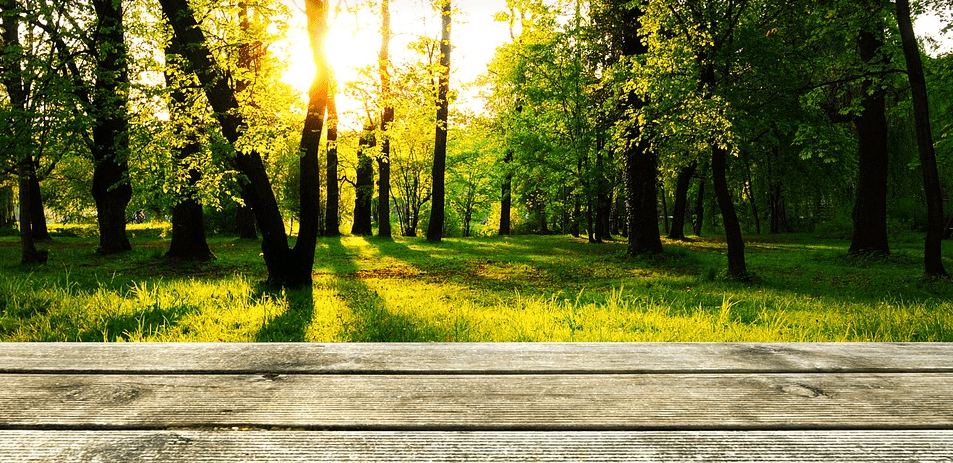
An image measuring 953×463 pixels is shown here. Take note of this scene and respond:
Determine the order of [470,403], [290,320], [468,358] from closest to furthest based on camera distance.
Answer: [470,403]
[468,358]
[290,320]

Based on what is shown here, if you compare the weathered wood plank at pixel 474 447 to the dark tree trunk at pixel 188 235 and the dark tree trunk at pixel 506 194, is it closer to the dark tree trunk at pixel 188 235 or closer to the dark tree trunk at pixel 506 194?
the dark tree trunk at pixel 188 235

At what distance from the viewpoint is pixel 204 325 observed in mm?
5211

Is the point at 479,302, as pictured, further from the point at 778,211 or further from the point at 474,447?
the point at 778,211

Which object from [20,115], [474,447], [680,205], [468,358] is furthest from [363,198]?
[474,447]

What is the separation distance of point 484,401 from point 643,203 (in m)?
14.8

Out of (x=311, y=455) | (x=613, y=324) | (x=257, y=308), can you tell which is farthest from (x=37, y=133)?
(x=311, y=455)

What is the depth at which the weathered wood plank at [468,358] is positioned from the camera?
1618 mm

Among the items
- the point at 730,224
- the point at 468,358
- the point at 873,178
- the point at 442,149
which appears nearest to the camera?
the point at 468,358

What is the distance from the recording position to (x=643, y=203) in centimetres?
1523

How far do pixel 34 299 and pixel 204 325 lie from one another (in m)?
2.83

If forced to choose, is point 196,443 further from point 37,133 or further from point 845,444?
point 37,133

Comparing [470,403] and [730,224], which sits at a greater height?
[730,224]

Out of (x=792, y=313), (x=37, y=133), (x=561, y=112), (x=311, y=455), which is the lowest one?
(x=792, y=313)

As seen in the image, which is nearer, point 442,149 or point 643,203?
point 643,203
